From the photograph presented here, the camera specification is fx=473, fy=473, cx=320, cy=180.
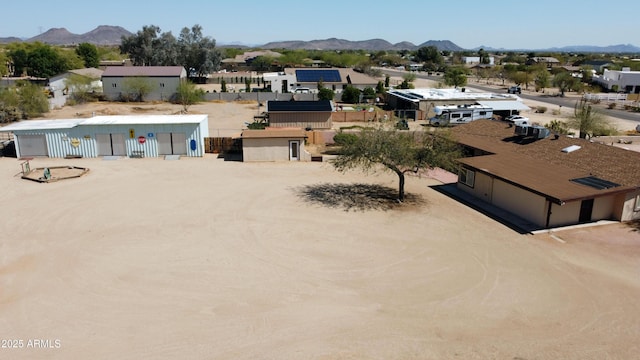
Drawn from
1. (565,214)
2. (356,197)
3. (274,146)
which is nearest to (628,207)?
(565,214)

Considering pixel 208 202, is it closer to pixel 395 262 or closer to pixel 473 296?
pixel 395 262

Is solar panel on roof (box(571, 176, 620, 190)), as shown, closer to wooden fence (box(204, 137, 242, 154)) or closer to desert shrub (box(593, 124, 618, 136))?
desert shrub (box(593, 124, 618, 136))

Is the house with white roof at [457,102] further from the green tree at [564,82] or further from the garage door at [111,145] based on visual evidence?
the garage door at [111,145]

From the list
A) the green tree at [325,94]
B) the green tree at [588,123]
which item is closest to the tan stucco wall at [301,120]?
the green tree at [325,94]

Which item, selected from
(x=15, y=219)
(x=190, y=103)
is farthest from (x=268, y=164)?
(x=190, y=103)

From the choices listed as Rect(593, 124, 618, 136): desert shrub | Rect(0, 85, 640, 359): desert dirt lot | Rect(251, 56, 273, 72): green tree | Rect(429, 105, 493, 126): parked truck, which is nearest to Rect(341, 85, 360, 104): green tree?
Rect(429, 105, 493, 126): parked truck
